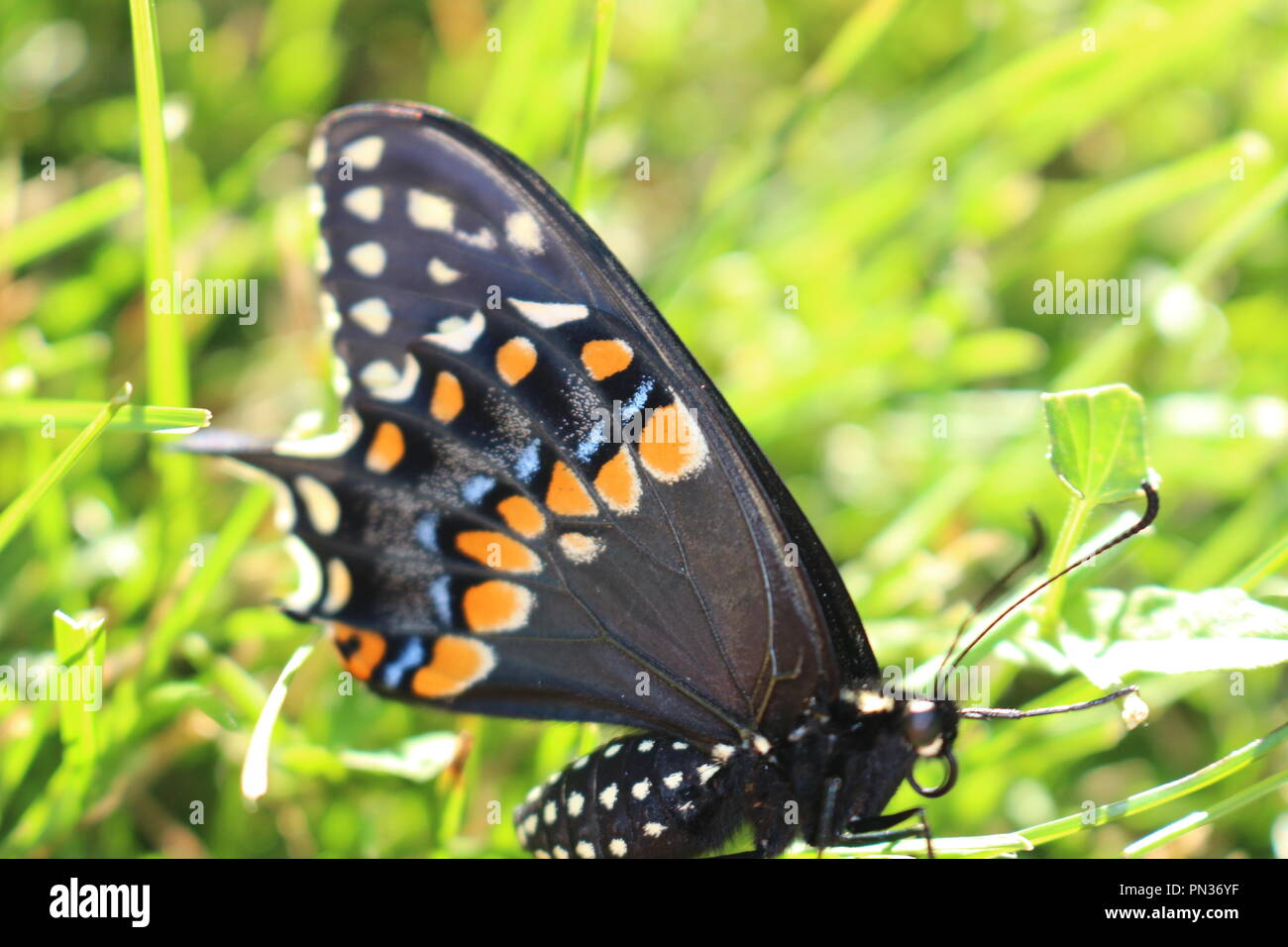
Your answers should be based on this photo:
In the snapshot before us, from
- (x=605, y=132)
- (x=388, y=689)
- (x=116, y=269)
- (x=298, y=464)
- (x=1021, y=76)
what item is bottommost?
(x=388, y=689)

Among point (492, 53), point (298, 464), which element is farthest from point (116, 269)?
point (492, 53)

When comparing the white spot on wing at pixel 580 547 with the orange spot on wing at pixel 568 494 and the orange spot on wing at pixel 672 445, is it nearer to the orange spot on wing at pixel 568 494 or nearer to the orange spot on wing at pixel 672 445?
the orange spot on wing at pixel 568 494

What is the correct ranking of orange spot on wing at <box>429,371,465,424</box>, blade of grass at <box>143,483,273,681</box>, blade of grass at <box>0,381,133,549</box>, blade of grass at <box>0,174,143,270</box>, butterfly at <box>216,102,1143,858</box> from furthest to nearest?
blade of grass at <box>0,174,143,270</box>, blade of grass at <box>143,483,273,681</box>, orange spot on wing at <box>429,371,465,424</box>, butterfly at <box>216,102,1143,858</box>, blade of grass at <box>0,381,133,549</box>

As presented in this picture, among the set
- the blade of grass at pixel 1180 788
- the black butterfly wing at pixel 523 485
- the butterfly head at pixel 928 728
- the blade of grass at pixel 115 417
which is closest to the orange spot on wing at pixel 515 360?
the black butterfly wing at pixel 523 485

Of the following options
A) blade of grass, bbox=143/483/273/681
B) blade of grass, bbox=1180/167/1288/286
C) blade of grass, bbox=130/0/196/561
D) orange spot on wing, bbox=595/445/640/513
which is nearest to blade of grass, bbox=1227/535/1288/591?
blade of grass, bbox=1180/167/1288/286

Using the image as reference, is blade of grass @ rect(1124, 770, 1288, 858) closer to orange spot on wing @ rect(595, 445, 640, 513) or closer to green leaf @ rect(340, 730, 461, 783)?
orange spot on wing @ rect(595, 445, 640, 513)

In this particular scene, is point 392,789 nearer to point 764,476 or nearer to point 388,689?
point 388,689

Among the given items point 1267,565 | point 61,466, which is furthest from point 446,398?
point 1267,565
